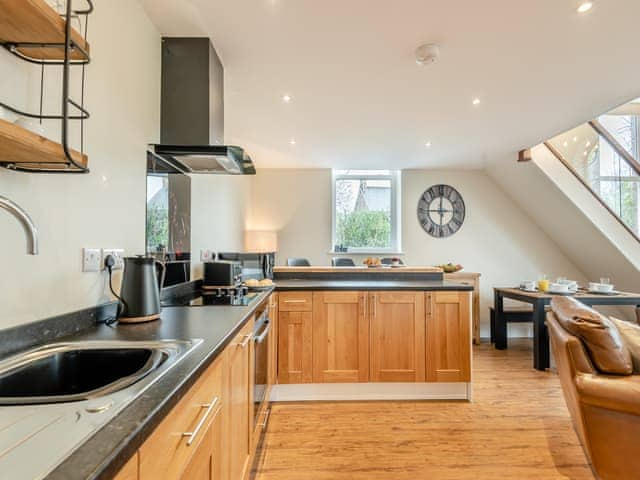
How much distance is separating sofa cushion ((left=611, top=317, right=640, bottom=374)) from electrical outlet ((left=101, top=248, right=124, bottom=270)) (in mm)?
2645

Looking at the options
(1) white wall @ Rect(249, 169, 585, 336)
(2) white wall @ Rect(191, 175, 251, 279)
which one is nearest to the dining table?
(1) white wall @ Rect(249, 169, 585, 336)

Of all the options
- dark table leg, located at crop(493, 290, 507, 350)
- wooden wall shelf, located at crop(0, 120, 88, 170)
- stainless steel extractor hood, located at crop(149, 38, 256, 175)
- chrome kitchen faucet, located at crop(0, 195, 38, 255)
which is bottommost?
dark table leg, located at crop(493, 290, 507, 350)

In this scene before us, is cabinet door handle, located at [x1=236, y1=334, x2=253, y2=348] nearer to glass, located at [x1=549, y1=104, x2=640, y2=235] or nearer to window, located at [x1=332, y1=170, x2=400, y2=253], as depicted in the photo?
window, located at [x1=332, y1=170, x2=400, y2=253]

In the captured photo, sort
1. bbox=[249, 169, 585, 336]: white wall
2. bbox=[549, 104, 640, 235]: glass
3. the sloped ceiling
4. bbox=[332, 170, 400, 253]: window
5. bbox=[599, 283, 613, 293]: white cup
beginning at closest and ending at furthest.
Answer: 1. the sloped ceiling
2. bbox=[599, 283, 613, 293]: white cup
3. bbox=[549, 104, 640, 235]: glass
4. bbox=[249, 169, 585, 336]: white wall
5. bbox=[332, 170, 400, 253]: window

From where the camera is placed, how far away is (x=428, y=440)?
213cm

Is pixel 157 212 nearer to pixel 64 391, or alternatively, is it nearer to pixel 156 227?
pixel 156 227

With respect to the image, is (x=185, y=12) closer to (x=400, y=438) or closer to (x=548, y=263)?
(x=400, y=438)

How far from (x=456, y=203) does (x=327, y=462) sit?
439 centimetres

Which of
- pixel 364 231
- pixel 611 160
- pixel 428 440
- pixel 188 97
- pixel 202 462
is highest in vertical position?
pixel 611 160

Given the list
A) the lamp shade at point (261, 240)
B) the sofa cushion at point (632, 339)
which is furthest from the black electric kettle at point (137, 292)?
the lamp shade at point (261, 240)

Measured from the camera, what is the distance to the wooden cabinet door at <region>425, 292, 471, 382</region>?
8.75ft

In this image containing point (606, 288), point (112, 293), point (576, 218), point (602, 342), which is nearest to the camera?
A: point (112, 293)

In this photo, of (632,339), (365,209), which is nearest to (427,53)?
(632,339)

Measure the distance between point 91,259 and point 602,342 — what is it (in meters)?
2.48
